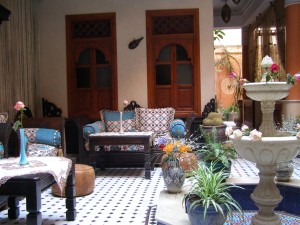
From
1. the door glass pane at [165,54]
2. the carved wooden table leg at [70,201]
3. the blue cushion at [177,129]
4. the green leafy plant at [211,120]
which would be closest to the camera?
the carved wooden table leg at [70,201]

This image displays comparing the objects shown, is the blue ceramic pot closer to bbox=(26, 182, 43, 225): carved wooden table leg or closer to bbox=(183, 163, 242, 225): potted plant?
bbox=(183, 163, 242, 225): potted plant

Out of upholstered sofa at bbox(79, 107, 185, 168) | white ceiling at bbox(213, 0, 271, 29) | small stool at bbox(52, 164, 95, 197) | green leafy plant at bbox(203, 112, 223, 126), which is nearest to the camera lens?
small stool at bbox(52, 164, 95, 197)

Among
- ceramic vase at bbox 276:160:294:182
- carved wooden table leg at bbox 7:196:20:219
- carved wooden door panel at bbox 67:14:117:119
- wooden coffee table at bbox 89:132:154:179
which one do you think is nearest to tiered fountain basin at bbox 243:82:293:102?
ceramic vase at bbox 276:160:294:182

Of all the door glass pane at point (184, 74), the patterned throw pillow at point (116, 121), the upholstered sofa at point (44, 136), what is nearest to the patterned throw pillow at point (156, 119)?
the patterned throw pillow at point (116, 121)

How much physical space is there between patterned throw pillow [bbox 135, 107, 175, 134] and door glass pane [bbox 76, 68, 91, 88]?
1.40 m

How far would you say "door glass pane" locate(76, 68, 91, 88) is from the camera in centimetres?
730

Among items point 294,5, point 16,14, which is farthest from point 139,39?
point 294,5

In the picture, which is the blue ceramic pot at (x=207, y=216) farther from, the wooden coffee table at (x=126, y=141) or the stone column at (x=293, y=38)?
the stone column at (x=293, y=38)

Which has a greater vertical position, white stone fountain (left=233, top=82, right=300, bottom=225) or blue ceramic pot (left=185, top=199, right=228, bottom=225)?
white stone fountain (left=233, top=82, right=300, bottom=225)

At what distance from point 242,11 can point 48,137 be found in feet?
26.1

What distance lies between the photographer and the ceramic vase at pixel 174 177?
3659 millimetres

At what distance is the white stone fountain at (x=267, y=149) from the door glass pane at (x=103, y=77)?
4.62 meters

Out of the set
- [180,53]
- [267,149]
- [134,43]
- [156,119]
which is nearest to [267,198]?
[267,149]

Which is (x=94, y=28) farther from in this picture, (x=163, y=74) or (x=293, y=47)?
(x=293, y=47)
